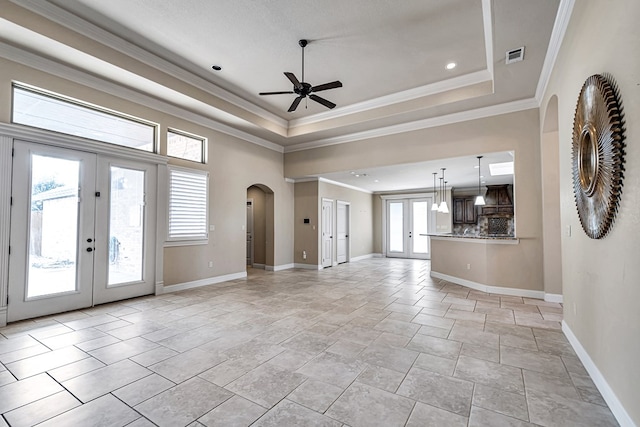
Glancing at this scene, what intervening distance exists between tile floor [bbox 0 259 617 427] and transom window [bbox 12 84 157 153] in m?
2.68

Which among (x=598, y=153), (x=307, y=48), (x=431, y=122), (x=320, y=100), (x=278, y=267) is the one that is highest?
(x=307, y=48)

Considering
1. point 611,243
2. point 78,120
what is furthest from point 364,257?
point 611,243

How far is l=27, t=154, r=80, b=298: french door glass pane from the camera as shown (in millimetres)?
4004

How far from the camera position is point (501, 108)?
5.41 metres

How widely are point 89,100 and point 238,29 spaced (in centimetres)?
259

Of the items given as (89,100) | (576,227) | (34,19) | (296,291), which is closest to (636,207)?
(576,227)

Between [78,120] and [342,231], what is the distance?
7460mm

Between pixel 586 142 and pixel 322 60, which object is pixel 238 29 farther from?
pixel 586 142

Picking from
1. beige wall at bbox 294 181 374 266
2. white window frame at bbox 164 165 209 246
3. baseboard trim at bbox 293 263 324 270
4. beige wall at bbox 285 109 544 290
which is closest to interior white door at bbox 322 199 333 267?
beige wall at bbox 294 181 374 266

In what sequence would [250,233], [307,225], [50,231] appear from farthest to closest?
[250,233] → [307,225] → [50,231]

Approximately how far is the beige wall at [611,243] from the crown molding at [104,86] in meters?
5.92

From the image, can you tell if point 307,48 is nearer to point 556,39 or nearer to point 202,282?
point 556,39

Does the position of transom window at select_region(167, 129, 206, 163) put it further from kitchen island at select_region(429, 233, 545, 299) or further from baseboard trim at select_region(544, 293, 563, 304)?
baseboard trim at select_region(544, 293, 563, 304)

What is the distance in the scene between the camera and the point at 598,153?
2.14 meters
